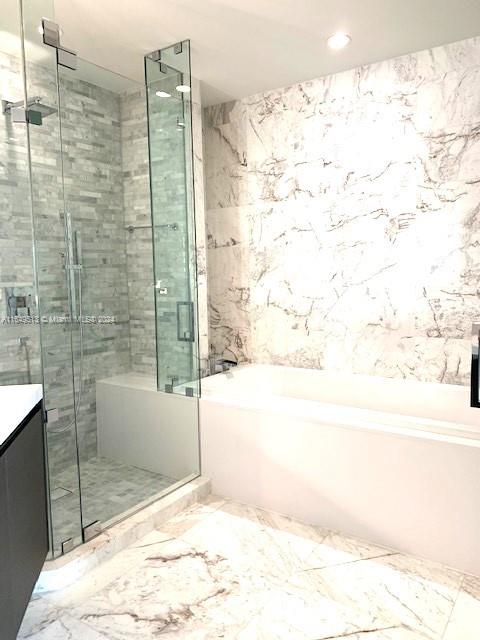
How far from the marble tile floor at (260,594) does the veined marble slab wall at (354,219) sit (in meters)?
1.35

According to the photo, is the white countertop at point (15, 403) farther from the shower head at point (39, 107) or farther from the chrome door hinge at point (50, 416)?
the shower head at point (39, 107)

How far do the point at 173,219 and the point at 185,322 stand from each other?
24.9 inches

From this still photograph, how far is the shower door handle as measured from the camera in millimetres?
2977

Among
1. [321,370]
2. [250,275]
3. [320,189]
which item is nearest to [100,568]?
[321,370]

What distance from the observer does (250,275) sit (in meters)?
3.74

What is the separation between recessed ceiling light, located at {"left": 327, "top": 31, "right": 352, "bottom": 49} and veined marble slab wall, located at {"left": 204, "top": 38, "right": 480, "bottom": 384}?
0.40 metres

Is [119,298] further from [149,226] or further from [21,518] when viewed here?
[21,518]

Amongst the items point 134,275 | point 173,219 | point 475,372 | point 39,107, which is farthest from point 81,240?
point 475,372

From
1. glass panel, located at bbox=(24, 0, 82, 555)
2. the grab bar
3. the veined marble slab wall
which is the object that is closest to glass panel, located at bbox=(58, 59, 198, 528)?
glass panel, located at bbox=(24, 0, 82, 555)

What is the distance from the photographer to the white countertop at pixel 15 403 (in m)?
1.52

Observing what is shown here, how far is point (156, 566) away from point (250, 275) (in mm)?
2170

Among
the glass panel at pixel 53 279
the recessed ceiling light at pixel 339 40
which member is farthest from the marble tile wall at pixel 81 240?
the recessed ceiling light at pixel 339 40

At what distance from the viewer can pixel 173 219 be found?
2955 mm

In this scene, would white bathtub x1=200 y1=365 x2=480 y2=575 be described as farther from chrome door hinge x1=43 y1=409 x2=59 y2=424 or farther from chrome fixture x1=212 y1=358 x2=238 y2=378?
chrome door hinge x1=43 y1=409 x2=59 y2=424
